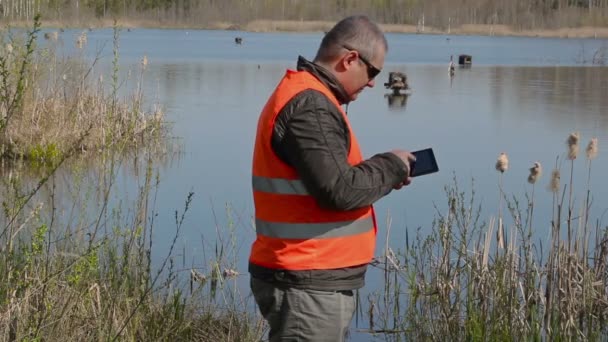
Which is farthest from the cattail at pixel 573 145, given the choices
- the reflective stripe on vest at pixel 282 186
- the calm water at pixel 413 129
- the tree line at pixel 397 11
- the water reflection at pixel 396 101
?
the tree line at pixel 397 11

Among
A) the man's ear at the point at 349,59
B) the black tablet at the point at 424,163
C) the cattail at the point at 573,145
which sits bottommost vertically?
the cattail at the point at 573,145

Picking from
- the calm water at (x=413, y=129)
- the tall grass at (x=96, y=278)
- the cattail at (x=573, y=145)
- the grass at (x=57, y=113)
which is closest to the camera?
the tall grass at (x=96, y=278)

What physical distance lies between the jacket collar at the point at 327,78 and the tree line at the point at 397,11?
51.4 m

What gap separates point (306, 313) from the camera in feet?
10.7

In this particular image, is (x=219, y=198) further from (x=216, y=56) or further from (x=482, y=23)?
(x=482, y=23)

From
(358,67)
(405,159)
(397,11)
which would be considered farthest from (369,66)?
(397,11)

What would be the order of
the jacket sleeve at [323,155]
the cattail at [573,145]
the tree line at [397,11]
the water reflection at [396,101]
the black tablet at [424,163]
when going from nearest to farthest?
the jacket sleeve at [323,155], the black tablet at [424,163], the cattail at [573,145], the water reflection at [396,101], the tree line at [397,11]

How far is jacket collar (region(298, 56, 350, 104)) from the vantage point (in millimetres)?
3264

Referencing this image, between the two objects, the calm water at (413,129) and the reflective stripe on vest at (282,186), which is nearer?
the reflective stripe on vest at (282,186)

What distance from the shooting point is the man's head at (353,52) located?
128 inches

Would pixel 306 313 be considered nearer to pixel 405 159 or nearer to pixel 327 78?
pixel 405 159

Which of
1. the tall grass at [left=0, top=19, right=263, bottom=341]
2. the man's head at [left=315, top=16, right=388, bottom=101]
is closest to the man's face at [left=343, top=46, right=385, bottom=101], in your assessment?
the man's head at [left=315, top=16, right=388, bottom=101]

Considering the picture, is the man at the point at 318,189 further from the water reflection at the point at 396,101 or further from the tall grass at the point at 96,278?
the water reflection at the point at 396,101

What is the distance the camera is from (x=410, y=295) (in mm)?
6137
